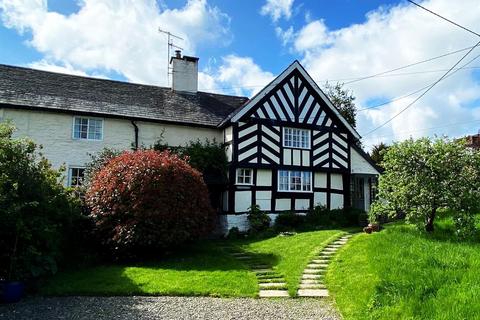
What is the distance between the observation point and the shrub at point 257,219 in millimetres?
18625

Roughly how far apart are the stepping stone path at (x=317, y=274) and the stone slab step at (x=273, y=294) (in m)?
0.31

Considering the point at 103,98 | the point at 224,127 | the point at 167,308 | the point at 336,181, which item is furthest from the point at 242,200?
the point at 167,308

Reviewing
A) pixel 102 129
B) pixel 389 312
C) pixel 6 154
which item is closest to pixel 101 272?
pixel 6 154

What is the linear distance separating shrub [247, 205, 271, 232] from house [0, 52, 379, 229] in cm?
41

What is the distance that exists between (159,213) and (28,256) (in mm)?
3846

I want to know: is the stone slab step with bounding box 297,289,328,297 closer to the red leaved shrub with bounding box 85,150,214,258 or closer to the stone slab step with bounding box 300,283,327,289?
the stone slab step with bounding box 300,283,327,289

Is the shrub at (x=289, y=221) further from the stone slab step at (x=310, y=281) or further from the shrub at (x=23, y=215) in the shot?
the shrub at (x=23, y=215)

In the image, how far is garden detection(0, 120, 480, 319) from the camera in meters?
7.51

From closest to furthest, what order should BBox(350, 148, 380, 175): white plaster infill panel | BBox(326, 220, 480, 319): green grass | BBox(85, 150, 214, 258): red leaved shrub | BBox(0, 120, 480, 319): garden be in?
BBox(326, 220, 480, 319): green grass < BBox(0, 120, 480, 319): garden < BBox(85, 150, 214, 258): red leaved shrub < BBox(350, 148, 380, 175): white plaster infill panel

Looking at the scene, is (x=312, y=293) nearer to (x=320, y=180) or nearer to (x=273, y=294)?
(x=273, y=294)

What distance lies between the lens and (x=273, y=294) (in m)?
8.75

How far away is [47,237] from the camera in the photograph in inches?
396

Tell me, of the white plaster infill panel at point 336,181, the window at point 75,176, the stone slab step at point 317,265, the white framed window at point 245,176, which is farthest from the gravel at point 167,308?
the white plaster infill panel at point 336,181

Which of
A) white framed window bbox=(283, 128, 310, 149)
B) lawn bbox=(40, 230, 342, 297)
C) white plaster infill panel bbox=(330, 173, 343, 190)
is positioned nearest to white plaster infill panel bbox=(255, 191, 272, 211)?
white framed window bbox=(283, 128, 310, 149)
